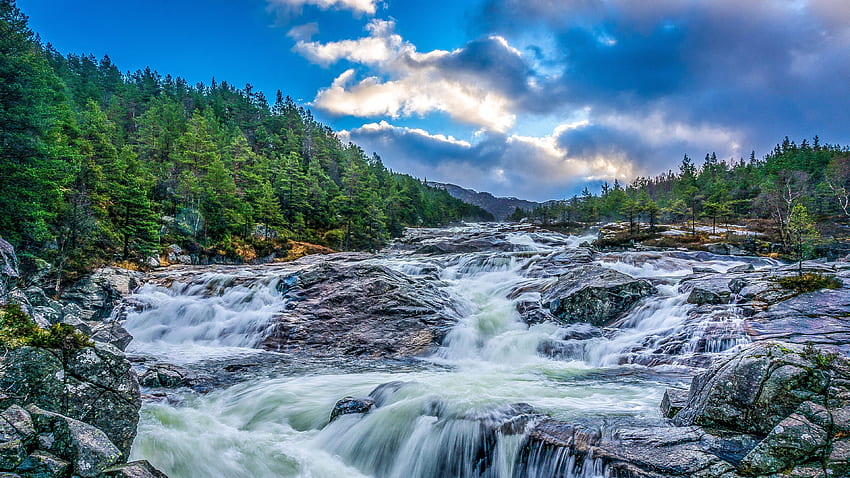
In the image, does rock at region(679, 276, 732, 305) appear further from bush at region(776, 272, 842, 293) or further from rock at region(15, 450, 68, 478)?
rock at region(15, 450, 68, 478)

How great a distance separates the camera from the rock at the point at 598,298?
1520 centimetres

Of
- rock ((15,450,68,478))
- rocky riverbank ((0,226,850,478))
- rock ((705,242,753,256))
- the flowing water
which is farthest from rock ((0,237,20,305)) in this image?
rock ((705,242,753,256))

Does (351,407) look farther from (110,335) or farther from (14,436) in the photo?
(110,335)

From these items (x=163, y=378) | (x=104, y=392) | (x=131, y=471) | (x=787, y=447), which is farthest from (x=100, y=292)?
(x=787, y=447)

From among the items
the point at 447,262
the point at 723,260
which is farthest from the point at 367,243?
the point at 723,260

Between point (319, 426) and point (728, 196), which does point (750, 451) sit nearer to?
point (319, 426)

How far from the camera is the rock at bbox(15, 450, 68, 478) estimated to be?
3.65 metres

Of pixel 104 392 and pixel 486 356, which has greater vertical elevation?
pixel 104 392

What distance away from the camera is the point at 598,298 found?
1551 cm

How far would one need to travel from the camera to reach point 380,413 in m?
7.76

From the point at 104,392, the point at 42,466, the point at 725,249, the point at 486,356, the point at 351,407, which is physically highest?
the point at 725,249

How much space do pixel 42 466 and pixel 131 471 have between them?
0.80 m

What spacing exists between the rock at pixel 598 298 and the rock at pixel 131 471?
45.7 feet

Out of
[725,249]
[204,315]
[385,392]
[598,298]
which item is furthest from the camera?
[725,249]
